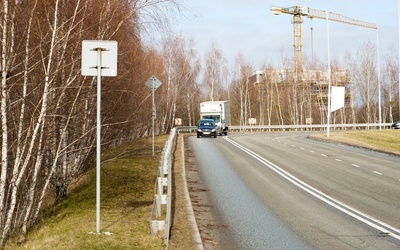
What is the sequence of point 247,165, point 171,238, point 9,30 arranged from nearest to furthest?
point 171,238 < point 9,30 < point 247,165

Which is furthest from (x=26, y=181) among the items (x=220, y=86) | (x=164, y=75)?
(x=220, y=86)

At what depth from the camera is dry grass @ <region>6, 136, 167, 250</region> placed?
849 cm

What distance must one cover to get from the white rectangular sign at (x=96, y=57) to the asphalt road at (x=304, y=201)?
12.1ft

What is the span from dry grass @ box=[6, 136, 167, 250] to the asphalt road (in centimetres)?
171

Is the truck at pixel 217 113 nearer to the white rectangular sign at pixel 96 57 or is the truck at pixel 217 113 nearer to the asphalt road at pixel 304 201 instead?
the asphalt road at pixel 304 201

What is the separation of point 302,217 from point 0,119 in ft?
22.2

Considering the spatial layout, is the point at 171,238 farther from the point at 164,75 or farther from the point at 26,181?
the point at 164,75

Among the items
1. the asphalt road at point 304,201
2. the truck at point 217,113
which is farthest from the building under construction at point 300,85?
the asphalt road at point 304,201

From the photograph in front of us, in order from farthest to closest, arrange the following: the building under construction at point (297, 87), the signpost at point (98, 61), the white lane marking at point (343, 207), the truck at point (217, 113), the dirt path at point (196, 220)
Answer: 1. the building under construction at point (297, 87)
2. the truck at point (217, 113)
3. the white lane marking at point (343, 207)
4. the signpost at point (98, 61)
5. the dirt path at point (196, 220)

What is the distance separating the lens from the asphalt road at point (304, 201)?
8.97 m

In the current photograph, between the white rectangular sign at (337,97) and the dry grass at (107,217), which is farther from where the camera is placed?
the white rectangular sign at (337,97)

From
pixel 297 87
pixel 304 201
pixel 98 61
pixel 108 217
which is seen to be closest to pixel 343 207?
pixel 304 201

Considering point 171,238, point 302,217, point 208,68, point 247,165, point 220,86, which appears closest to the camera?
point 171,238

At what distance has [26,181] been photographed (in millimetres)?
11602
